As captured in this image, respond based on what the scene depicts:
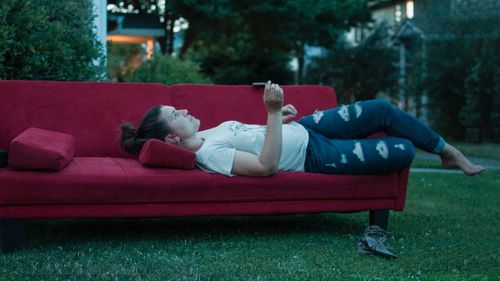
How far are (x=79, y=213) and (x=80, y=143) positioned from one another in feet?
3.29

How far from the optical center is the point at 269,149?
4562 mm

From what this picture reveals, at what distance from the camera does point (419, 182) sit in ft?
27.3

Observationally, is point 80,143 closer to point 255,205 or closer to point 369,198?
point 255,205

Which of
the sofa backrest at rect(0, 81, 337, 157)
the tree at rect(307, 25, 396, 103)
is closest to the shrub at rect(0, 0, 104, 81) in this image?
the sofa backrest at rect(0, 81, 337, 157)

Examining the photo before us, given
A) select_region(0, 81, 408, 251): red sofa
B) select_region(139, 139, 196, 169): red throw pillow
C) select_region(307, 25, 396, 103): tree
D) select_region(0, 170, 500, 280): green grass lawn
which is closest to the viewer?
select_region(0, 170, 500, 280): green grass lawn

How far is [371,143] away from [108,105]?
201cm

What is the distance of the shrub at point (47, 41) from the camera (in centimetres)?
639

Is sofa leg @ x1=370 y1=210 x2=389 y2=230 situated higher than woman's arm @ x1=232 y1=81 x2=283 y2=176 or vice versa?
woman's arm @ x1=232 y1=81 x2=283 y2=176

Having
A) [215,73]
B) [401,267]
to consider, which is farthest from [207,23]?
[401,267]

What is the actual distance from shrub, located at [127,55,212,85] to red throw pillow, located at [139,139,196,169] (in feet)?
26.5

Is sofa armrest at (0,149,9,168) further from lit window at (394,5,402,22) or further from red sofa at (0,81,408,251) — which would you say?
lit window at (394,5,402,22)

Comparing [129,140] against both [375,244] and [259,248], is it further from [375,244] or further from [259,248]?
[375,244]

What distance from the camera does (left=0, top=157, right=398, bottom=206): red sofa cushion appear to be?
4.29 meters

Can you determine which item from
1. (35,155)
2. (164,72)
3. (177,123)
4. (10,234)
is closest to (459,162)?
(177,123)
